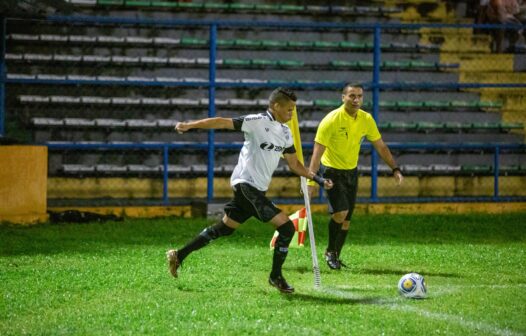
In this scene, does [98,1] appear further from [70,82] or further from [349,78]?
[349,78]

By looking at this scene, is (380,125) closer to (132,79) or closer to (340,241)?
(132,79)

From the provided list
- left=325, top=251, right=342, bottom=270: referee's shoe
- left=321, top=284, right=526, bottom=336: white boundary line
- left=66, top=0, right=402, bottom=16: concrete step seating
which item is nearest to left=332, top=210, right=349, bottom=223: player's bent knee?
left=325, top=251, right=342, bottom=270: referee's shoe

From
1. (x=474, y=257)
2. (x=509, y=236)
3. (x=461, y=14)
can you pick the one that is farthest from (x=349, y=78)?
(x=474, y=257)

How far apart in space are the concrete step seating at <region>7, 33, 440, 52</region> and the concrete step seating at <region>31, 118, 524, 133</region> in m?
1.47

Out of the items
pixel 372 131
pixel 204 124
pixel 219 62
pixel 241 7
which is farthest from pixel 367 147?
pixel 204 124

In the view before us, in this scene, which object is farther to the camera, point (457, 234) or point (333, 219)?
point (457, 234)

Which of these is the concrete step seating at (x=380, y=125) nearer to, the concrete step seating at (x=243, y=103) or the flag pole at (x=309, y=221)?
the concrete step seating at (x=243, y=103)

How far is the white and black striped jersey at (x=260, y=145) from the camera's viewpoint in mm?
8367

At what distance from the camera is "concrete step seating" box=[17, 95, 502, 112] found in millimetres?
15664

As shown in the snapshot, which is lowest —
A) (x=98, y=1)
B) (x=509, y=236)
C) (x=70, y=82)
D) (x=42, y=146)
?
(x=509, y=236)

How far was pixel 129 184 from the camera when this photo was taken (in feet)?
49.4

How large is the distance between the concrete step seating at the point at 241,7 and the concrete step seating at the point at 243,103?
1927 mm

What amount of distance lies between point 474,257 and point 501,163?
21.7 feet

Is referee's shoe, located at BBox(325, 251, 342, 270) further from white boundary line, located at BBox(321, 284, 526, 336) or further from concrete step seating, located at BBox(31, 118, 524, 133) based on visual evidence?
concrete step seating, located at BBox(31, 118, 524, 133)
